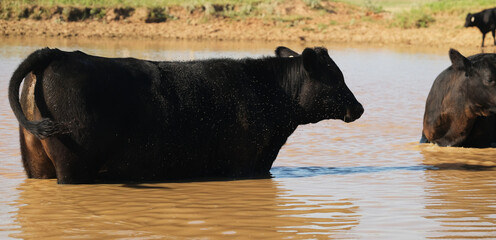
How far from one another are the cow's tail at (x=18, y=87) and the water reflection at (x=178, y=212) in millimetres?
572

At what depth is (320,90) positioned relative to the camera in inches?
342

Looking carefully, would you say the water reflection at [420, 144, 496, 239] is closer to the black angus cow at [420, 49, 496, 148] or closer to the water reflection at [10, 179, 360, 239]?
the black angus cow at [420, 49, 496, 148]

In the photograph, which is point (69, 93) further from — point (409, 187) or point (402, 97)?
point (402, 97)

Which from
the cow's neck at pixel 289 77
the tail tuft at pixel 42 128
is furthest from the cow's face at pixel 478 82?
the tail tuft at pixel 42 128

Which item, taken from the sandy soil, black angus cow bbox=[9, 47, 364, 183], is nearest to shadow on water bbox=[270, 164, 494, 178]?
black angus cow bbox=[9, 47, 364, 183]

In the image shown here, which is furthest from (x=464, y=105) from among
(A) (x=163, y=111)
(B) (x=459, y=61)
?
(A) (x=163, y=111)

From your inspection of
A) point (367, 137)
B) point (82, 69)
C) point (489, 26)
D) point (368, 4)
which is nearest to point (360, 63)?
point (489, 26)

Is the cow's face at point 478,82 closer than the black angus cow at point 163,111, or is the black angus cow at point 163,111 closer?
the black angus cow at point 163,111

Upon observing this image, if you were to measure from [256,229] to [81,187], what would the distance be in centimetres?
213

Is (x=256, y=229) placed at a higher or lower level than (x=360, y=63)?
higher

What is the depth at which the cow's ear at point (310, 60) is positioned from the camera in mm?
8477

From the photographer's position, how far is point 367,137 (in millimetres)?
11992

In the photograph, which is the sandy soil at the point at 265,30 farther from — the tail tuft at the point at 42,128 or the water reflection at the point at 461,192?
the tail tuft at the point at 42,128

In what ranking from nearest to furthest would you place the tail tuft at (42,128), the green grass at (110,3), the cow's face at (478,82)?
the tail tuft at (42,128) < the cow's face at (478,82) < the green grass at (110,3)
